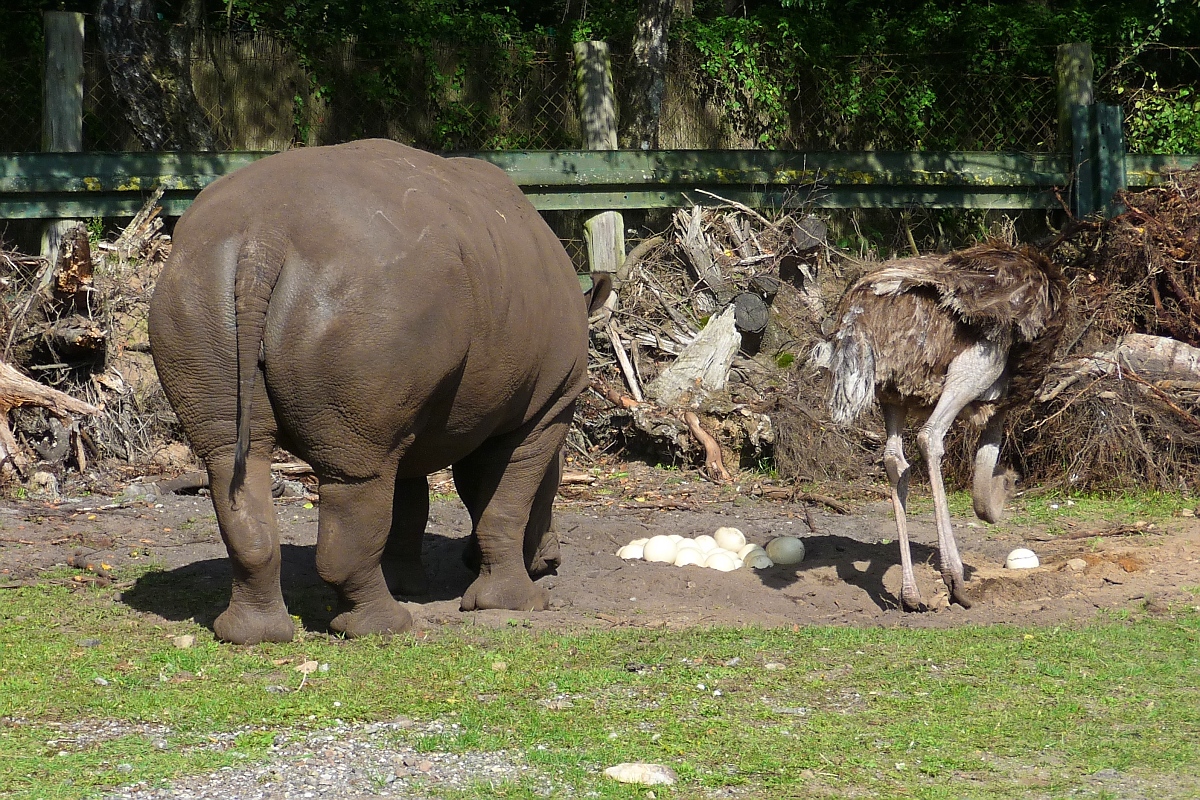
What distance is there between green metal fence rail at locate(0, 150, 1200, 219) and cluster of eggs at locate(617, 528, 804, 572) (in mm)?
4858

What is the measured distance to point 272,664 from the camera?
5883 mm

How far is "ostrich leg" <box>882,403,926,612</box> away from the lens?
7.33 meters

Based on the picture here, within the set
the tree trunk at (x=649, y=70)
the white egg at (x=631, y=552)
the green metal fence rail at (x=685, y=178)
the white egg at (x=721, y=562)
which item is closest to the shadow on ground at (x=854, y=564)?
the white egg at (x=721, y=562)

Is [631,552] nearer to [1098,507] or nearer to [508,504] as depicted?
[508,504]

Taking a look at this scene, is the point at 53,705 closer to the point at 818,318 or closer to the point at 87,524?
the point at 87,524

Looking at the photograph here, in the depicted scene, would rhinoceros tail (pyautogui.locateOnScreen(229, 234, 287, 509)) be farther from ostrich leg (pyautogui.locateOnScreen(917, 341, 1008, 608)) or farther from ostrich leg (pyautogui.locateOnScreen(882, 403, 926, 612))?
ostrich leg (pyautogui.locateOnScreen(917, 341, 1008, 608))

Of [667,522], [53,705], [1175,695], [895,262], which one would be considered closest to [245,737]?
[53,705]

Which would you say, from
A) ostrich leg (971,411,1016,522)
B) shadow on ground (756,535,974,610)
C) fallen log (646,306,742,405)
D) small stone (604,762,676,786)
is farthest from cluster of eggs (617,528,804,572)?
small stone (604,762,676,786)

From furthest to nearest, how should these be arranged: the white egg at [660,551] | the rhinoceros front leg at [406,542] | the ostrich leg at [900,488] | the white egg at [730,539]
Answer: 1. the white egg at [730,539]
2. the white egg at [660,551]
3. the rhinoceros front leg at [406,542]
4. the ostrich leg at [900,488]

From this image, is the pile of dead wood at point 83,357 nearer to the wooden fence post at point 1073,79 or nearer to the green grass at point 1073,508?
the green grass at point 1073,508

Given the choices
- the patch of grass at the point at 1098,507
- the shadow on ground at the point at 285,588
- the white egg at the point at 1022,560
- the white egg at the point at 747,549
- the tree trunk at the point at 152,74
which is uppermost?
the tree trunk at the point at 152,74

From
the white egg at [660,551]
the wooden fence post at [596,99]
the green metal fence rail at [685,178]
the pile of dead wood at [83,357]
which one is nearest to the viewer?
the white egg at [660,551]

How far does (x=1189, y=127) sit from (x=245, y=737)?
13.0m

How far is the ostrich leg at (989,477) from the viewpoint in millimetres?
7934
